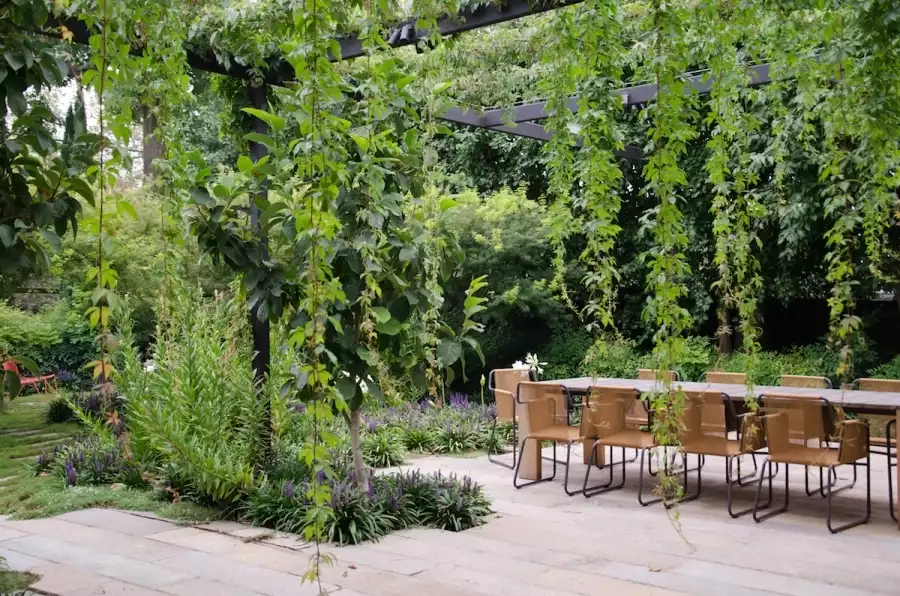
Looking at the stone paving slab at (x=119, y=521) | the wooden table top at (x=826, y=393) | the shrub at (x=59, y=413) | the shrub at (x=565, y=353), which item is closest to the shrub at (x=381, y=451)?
the wooden table top at (x=826, y=393)

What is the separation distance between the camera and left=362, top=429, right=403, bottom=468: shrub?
6781mm

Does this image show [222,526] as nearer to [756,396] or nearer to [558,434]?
[558,434]

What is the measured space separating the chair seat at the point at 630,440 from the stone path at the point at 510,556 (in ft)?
1.34

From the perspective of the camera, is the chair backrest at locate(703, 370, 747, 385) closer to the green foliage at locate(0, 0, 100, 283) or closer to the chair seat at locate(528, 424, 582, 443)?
the chair seat at locate(528, 424, 582, 443)

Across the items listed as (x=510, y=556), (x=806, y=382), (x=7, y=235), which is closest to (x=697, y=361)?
(x=806, y=382)

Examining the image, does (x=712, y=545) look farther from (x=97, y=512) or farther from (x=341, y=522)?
(x=97, y=512)

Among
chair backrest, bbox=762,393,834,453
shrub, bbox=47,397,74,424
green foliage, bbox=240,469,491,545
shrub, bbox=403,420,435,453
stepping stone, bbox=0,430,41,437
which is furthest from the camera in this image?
shrub, bbox=47,397,74,424

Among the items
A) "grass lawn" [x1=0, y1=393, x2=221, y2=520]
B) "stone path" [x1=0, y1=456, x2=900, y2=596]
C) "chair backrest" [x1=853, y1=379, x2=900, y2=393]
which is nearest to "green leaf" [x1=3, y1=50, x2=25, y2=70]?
"stone path" [x1=0, y1=456, x2=900, y2=596]

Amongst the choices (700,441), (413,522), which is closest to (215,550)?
(413,522)

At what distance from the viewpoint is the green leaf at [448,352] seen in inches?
157

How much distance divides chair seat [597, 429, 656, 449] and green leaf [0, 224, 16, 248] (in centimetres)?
409

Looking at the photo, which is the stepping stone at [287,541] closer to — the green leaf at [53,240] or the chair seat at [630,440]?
the chair seat at [630,440]

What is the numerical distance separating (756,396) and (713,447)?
0.68 m

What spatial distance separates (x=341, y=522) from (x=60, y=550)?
4.87ft
